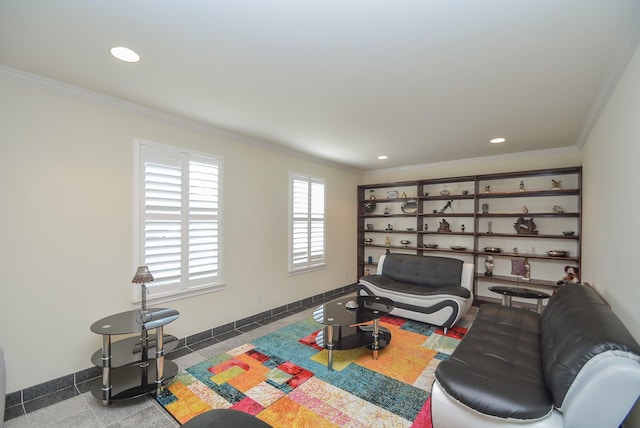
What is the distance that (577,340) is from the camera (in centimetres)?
156

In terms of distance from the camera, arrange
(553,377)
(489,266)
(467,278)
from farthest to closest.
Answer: (489,266)
(467,278)
(553,377)

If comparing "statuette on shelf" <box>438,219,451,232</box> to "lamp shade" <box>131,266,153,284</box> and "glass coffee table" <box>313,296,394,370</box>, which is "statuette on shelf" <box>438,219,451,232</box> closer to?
"glass coffee table" <box>313,296,394,370</box>

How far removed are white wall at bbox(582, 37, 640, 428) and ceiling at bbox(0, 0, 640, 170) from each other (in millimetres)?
220

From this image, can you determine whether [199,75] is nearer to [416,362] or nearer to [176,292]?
[176,292]

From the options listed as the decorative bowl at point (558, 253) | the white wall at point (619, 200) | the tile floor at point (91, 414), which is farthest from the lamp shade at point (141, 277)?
the decorative bowl at point (558, 253)

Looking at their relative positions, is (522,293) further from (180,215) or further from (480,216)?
(180,215)

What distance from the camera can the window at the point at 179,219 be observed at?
9.53ft

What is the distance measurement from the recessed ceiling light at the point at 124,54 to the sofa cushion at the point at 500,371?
290 centimetres

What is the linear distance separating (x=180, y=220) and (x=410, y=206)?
4151mm

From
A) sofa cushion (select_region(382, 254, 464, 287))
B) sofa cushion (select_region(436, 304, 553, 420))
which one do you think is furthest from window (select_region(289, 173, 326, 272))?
sofa cushion (select_region(436, 304, 553, 420))

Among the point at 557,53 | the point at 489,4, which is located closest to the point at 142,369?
the point at 489,4

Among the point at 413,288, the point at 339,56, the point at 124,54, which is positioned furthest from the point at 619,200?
the point at 124,54

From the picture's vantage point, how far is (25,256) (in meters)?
2.24

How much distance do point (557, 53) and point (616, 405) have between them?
202 cm
